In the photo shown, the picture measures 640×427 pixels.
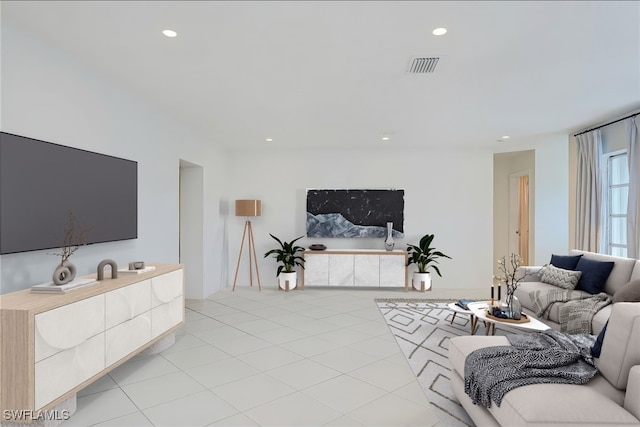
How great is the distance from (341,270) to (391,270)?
88cm

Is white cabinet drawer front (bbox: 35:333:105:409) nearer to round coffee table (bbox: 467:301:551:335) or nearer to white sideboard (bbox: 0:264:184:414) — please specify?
white sideboard (bbox: 0:264:184:414)

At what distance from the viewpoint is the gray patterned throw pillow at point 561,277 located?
13.1ft

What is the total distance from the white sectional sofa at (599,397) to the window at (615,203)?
3.87m

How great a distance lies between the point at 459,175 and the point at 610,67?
11.5 ft

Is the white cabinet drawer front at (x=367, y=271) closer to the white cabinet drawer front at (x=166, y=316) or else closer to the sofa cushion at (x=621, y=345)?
the white cabinet drawer front at (x=166, y=316)

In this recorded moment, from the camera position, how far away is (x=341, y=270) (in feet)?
20.5

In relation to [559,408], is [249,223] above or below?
above

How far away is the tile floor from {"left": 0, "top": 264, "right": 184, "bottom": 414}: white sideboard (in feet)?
0.90

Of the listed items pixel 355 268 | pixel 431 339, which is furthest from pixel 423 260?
pixel 431 339

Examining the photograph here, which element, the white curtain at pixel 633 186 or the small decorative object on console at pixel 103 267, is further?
the white curtain at pixel 633 186

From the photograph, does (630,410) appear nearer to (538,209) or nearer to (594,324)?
(594,324)

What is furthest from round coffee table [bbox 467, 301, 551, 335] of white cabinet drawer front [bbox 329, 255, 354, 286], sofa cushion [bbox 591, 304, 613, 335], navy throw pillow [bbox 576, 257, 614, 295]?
white cabinet drawer front [bbox 329, 255, 354, 286]

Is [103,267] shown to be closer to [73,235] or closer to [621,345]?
[73,235]

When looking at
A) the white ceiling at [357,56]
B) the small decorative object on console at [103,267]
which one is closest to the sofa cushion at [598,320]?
the white ceiling at [357,56]
